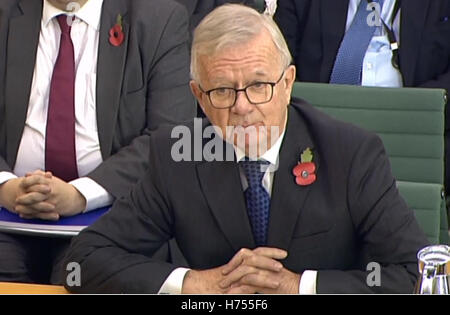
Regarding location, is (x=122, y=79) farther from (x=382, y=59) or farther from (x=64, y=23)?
(x=382, y=59)

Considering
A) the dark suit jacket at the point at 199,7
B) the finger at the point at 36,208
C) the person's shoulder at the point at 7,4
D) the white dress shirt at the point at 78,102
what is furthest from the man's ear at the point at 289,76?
the dark suit jacket at the point at 199,7

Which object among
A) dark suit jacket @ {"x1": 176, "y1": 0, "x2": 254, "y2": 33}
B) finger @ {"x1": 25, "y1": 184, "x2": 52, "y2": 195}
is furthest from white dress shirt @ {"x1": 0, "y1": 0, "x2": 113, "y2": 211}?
dark suit jacket @ {"x1": 176, "y1": 0, "x2": 254, "y2": 33}

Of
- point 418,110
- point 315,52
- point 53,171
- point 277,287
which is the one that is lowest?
point 277,287

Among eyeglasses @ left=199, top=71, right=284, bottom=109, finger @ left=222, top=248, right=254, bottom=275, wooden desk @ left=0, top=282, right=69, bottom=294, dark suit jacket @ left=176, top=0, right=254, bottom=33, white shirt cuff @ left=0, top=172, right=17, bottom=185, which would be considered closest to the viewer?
wooden desk @ left=0, top=282, right=69, bottom=294

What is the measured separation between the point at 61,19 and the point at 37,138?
1.32ft

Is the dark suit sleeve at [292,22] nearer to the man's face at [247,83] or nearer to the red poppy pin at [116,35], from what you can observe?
the red poppy pin at [116,35]

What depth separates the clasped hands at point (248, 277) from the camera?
7.02 feet

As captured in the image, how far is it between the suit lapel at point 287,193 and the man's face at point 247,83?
5 centimetres

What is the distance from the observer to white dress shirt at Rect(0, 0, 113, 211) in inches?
127

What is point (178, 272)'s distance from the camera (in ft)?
7.18

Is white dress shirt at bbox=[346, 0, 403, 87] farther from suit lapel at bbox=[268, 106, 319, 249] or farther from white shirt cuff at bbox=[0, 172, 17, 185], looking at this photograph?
suit lapel at bbox=[268, 106, 319, 249]

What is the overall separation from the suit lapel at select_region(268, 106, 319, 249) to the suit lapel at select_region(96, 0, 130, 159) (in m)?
0.99

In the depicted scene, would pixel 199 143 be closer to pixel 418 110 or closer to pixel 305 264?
pixel 305 264
